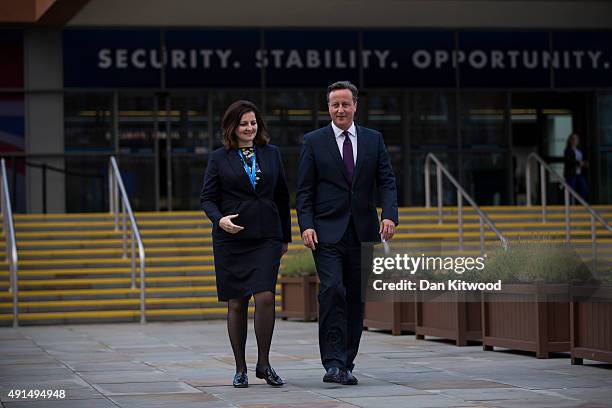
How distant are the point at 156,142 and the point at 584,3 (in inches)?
366

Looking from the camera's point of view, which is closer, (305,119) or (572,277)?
(572,277)

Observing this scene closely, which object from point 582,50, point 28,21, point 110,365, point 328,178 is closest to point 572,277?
point 328,178

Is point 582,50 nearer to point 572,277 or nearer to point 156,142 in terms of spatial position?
point 156,142

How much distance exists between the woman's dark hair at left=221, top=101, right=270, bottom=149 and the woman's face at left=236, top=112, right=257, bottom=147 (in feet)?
0.07

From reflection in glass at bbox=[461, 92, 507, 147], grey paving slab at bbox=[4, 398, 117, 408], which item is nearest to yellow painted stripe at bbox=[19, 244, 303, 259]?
reflection in glass at bbox=[461, 92, 507, 147]

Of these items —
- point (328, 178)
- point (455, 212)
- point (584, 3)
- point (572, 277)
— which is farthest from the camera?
point (584, 3)

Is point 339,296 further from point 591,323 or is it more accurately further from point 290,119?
point 290,119

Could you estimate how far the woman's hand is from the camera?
830cm

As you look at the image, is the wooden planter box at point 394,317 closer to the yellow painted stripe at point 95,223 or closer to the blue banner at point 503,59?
the yellow painted stripe at point 95,223

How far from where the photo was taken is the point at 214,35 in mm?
26531

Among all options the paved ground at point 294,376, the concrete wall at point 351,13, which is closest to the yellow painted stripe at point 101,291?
the paved ground at point 294,376

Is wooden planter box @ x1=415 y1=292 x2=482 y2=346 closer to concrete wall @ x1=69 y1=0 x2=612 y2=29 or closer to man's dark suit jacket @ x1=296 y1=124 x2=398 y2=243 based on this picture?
man's dark suit jacket @ x1=296 y1=124 x2=398 y2=243

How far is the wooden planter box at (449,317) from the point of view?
1168cm

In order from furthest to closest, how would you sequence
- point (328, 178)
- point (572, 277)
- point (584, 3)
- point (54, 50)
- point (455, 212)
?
point (584, 3) → point (54, 50) → point (455, 212) → point (572, 277) → point (328, 178)
